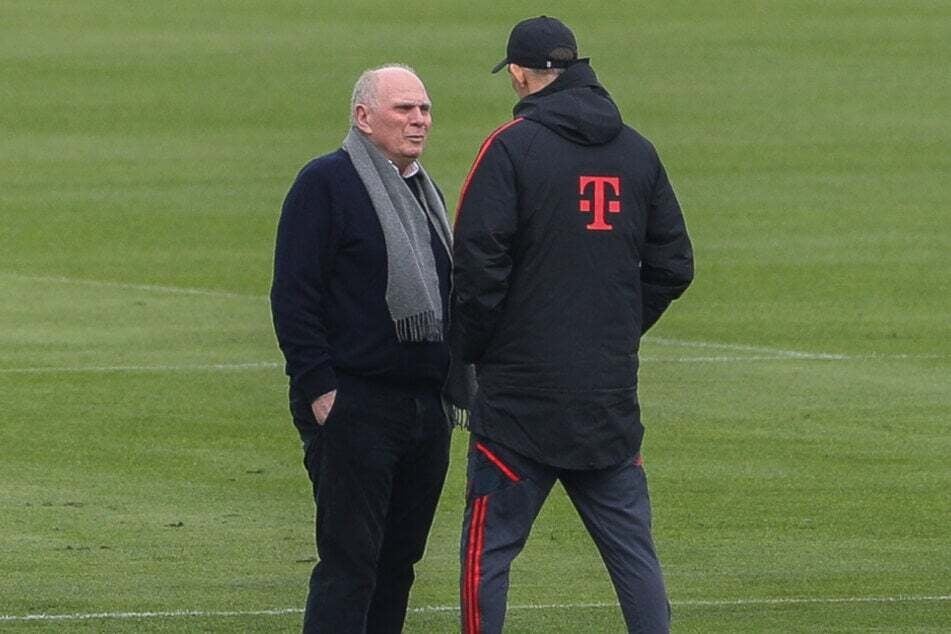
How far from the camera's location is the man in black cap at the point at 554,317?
24.2 ft

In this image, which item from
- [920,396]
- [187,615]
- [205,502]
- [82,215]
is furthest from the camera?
[82,215]

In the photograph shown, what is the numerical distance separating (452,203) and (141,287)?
16.9 ft

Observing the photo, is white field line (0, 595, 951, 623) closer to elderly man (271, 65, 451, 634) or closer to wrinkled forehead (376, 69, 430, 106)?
elderly man (271, 65, 451, 634)

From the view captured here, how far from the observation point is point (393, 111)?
25.2ft

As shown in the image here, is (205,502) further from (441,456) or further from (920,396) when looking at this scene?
(920,396)

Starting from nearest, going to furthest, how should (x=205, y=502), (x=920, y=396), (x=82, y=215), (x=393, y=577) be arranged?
(x=393, y=577)
(x=205, y=502)
(x=920, y=396)
(x=82, y=215)

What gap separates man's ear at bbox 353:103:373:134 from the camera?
7715mm

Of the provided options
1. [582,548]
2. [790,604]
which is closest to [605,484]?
[790,604]

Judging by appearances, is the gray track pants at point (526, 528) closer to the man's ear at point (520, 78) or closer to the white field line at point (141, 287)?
the man's ear at point (520, 78)

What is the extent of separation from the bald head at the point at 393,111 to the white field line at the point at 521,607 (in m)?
2.28

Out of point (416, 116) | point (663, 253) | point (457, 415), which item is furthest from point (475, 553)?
point (416, 116)

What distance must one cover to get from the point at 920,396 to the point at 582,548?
4.49 meters

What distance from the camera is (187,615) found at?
927 centimetres

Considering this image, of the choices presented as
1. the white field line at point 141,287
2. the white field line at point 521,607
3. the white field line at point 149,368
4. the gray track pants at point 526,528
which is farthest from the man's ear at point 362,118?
the white field line at point 141,287
